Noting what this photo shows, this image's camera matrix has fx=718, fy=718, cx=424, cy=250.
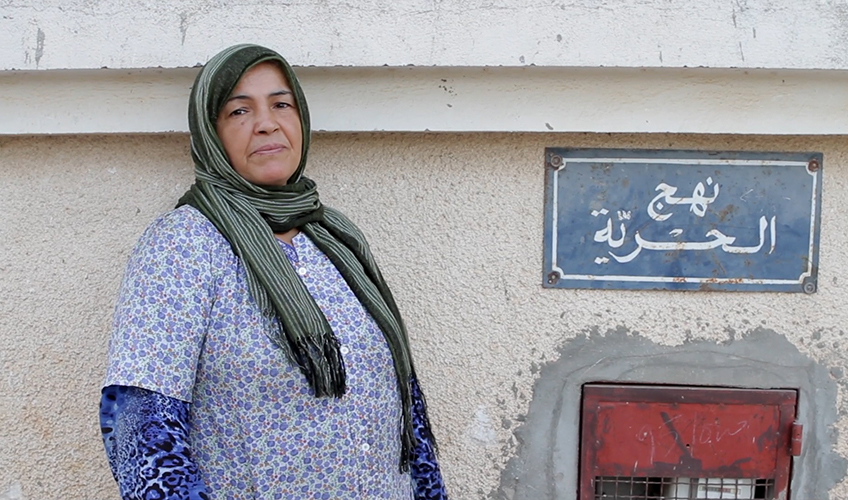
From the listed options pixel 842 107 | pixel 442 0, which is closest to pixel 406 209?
pixel 442 0

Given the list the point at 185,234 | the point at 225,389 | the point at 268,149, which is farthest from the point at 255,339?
the point at 268,149

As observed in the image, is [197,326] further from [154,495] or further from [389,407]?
[389,407]

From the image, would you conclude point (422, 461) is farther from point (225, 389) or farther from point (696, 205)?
point (696, 205)

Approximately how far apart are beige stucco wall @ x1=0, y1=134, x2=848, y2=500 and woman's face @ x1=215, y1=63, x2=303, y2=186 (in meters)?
0.43

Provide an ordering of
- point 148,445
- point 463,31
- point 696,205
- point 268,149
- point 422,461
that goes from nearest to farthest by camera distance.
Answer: point 148,445
point 268,149
point 422,461
point 463,31
point 696,205

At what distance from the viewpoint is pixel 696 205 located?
81.0 inches

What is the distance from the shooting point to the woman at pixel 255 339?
53.1 inches

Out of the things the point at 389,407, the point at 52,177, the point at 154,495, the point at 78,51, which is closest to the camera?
the point at 154,495

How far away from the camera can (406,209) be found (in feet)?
6.83

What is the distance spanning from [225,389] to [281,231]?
1.25 ft

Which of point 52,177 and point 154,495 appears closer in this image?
point 154,495

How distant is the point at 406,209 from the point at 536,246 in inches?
15.4

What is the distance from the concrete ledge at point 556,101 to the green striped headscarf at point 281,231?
0.99 ft

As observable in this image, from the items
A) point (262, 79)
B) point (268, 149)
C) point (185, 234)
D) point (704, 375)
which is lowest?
point (704, 375)
